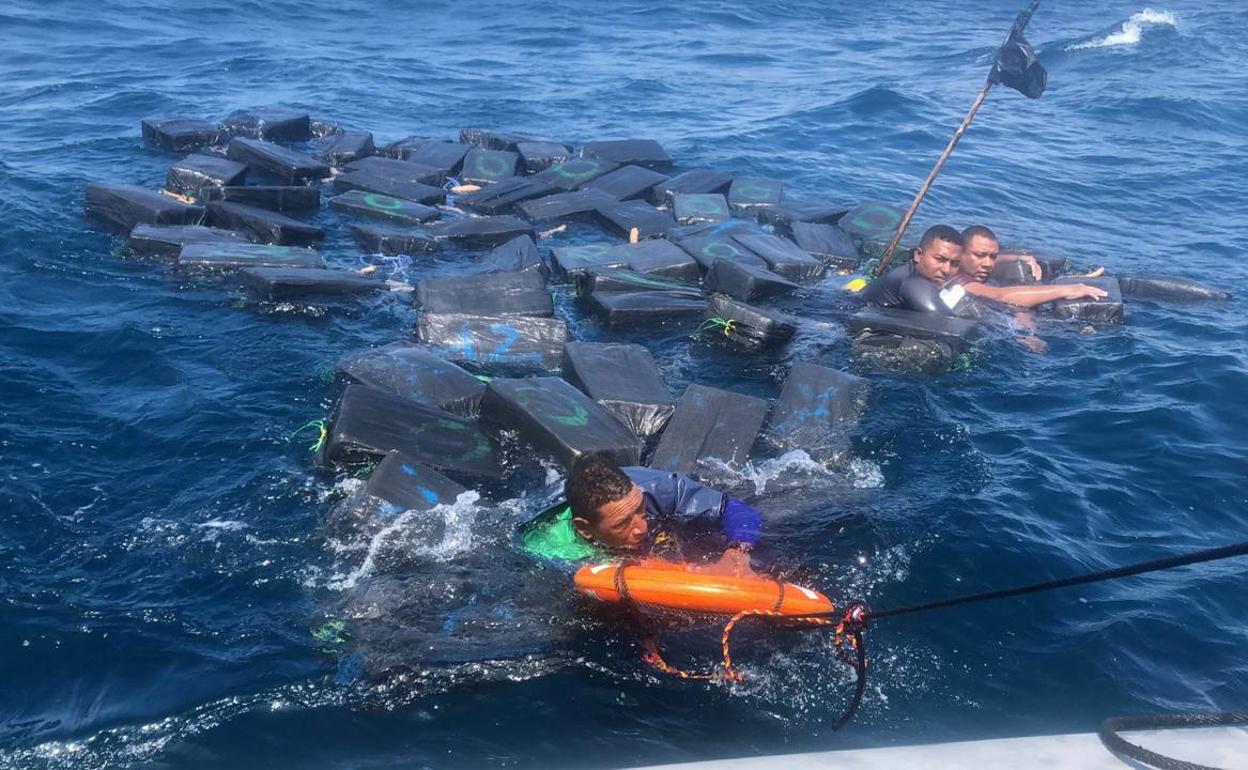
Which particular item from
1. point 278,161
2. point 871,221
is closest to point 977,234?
point 871,221

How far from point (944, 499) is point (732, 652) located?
2.24 meters

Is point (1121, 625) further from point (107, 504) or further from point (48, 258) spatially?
point (48, 258)

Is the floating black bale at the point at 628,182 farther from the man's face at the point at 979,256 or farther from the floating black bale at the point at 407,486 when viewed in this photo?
the floating black bale at the point at 407,486

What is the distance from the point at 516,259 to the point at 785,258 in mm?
2868

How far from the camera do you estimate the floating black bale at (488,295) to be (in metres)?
8.69

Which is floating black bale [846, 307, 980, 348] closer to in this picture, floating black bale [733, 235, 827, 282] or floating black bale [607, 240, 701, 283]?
floating black bale [733, 235, 827, 282]

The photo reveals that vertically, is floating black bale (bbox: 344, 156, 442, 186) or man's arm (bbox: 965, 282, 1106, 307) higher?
man's arm (bbox: 965, 282, 1106, 307)

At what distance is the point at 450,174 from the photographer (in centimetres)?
1349

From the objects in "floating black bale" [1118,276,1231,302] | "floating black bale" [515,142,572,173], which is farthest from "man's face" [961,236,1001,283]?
"floating black bale" [515,142,572,173]

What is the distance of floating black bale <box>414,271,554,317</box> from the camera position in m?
8.69

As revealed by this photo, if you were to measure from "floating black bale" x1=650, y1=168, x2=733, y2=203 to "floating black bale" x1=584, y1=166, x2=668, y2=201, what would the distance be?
13 centimetres

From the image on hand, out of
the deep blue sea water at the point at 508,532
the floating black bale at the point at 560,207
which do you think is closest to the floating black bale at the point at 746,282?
the deep blue sea water at the point at 508,532

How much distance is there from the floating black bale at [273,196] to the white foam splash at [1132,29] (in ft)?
62.6

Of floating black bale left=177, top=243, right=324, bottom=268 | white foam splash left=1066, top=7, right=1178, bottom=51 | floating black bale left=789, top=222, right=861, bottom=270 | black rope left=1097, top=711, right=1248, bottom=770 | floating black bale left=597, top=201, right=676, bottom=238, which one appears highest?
white foam splash left=1066, top=7, right=1178, bottom=51
